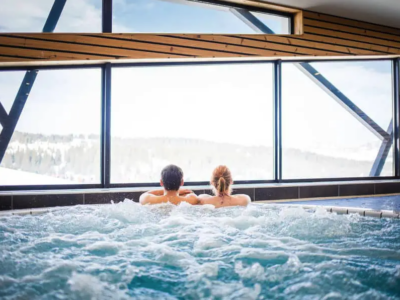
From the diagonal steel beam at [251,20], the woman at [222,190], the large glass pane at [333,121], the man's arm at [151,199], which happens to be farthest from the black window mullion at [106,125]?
the large glass pane at [333,121]

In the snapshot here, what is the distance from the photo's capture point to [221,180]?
355 cm

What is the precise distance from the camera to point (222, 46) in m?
5.44

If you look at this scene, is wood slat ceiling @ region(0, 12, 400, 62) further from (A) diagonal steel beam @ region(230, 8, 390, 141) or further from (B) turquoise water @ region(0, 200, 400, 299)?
(B) turquoise water @ region(0, 200, 400, 299)

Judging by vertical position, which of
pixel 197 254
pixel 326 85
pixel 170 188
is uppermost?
Result: pixel 326 85

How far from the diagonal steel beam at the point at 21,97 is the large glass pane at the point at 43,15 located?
5 cm

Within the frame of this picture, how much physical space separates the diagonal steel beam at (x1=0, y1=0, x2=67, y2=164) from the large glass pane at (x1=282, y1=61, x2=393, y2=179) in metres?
3.27

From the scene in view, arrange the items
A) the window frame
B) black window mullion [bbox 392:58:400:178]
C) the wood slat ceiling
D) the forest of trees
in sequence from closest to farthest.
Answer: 1. the wood slat ceiling
2. the forest of trees
3. the window frame
4. black window mullion [bbox 392:58:400:178]

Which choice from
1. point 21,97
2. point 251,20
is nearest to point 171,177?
point 21,97

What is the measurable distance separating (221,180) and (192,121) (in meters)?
2.20

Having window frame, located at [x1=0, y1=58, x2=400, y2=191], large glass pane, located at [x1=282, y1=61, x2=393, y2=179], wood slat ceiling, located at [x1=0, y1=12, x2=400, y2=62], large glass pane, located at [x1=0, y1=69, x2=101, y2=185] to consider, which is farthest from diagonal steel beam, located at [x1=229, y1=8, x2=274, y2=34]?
large glass pane, located at [x1=0, y1=69, x2=101, y2=185]

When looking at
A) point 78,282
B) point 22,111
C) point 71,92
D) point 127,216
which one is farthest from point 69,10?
point 78,282

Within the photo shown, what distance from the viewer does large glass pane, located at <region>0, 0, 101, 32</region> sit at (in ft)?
15.1

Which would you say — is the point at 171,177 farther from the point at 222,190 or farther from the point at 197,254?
the point at 197,254

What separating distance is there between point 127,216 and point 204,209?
0.66 metres
